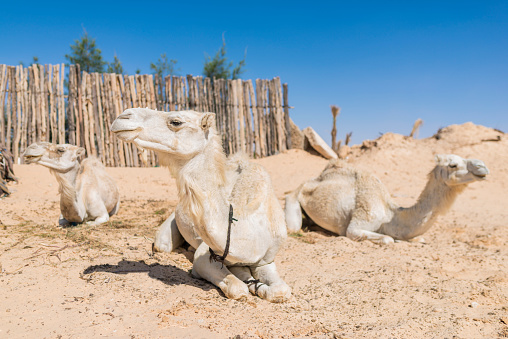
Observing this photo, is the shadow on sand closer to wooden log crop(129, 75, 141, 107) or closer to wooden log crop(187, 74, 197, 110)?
wooden log crop(129, 75, 141, 107)

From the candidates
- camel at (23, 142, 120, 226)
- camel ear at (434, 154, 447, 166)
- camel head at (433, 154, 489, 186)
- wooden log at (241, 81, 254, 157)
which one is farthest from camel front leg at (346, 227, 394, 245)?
wooden log at (241, 81, 254, 157)

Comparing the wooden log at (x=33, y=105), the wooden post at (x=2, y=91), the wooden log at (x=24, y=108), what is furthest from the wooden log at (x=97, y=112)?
the wooden post at (x=2, y=91)

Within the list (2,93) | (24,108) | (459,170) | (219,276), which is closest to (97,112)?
(24,108)

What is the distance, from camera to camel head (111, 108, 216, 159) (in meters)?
2.62

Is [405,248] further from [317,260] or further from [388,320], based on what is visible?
[388,320]

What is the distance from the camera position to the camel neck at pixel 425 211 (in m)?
5.49

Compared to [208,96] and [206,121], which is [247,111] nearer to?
[208,96]

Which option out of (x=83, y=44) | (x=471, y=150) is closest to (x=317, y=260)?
(x=471, y=150)

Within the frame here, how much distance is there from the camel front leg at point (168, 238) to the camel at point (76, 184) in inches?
60.9

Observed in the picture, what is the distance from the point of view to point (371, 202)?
19.8 ft

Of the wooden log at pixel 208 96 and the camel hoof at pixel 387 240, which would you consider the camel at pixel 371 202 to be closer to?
the camel hoof at pixel 387 240

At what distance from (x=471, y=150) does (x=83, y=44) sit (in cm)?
1777

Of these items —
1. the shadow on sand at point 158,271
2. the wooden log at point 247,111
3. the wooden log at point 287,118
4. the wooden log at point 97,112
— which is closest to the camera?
the shadow on sand at point 158,271

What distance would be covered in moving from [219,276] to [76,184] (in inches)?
136
